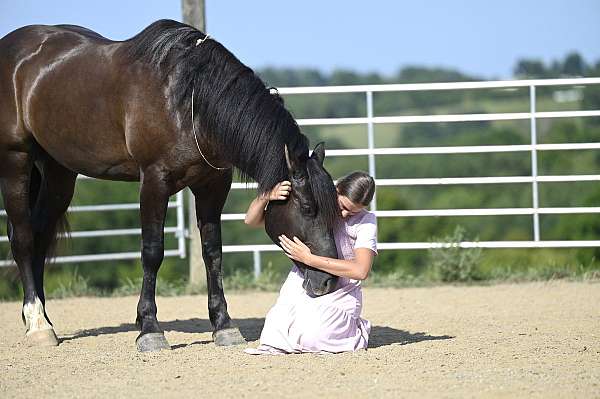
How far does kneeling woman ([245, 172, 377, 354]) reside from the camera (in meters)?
4.81

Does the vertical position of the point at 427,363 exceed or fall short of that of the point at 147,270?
it falls short

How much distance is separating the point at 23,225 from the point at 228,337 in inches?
63.9

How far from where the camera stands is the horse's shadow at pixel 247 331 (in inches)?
213

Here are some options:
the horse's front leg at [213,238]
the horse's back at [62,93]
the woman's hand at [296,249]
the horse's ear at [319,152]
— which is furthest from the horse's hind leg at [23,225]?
the horse's ear at [319,152]

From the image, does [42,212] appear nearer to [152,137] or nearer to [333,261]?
[152,137]

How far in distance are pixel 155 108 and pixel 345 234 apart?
131cm

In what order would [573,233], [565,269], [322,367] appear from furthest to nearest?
[573,233]
[565,269]
[322,367]

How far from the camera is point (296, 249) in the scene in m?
4.75

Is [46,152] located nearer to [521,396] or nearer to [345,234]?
[345,234]

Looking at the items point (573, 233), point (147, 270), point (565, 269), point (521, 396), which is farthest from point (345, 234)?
point (573, 233)

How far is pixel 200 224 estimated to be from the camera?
5.60 m

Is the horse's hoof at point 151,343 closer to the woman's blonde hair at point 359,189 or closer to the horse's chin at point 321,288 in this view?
the horse's chin at point 321,288

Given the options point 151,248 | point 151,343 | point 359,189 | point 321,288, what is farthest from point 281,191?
point 151,343

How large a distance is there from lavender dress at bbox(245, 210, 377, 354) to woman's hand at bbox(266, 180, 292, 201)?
39 centimetres
